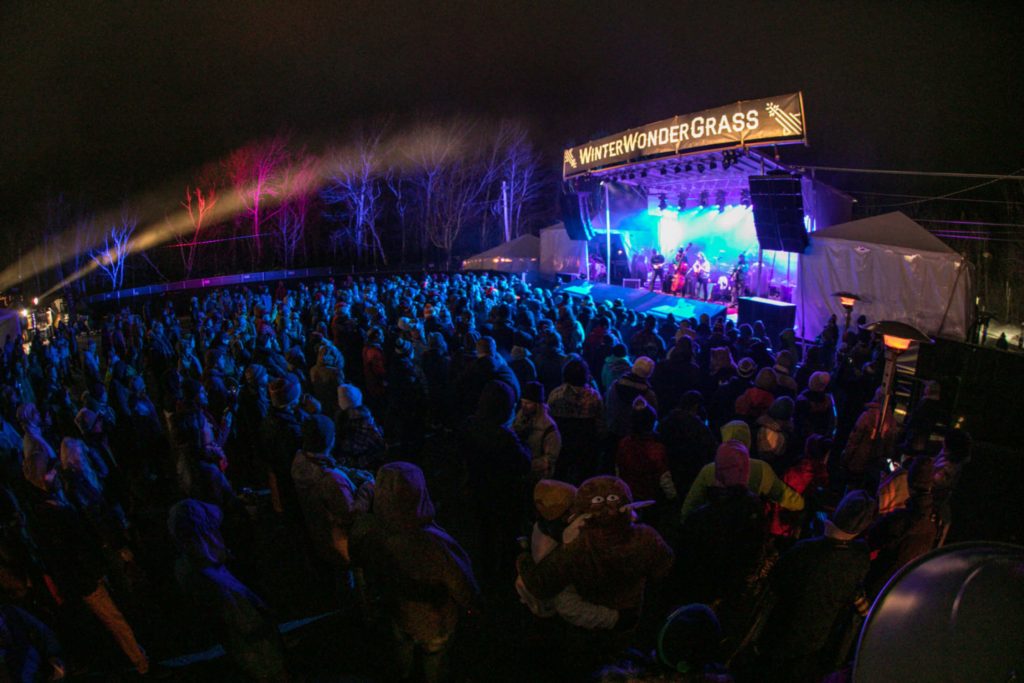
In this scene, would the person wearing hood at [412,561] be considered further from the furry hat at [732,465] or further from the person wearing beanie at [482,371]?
the person wearing beanie at [482,371]

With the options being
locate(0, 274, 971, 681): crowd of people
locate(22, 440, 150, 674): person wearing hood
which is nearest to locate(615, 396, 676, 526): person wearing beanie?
locate(0, 274, 971, 681): crowd of people

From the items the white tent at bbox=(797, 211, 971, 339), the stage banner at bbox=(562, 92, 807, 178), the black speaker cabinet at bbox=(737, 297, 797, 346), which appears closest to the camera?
the stage banner at bbox=(562, 92, 807, 178)

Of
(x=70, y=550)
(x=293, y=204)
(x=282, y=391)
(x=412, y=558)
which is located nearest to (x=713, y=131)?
(x=282, y=391)

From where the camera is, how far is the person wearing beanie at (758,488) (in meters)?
3.12

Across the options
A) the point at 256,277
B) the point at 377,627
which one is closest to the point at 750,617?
the point at 377,627

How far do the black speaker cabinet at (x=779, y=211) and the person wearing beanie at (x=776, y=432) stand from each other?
904 centimetres

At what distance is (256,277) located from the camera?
2548 centimetres

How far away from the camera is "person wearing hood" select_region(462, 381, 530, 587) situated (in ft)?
11.6

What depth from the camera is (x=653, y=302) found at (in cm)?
1538

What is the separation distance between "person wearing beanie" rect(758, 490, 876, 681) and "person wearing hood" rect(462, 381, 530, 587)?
1.68 metres

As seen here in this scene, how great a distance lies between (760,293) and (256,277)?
22.2 m

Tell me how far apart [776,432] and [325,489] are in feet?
10.4

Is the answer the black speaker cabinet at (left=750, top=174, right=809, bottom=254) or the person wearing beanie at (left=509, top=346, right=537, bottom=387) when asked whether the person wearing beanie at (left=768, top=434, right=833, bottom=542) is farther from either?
A: the black speaker cabinet at (left=750, top=174, right=809, bottom=254)

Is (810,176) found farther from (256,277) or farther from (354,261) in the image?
(354,261)
